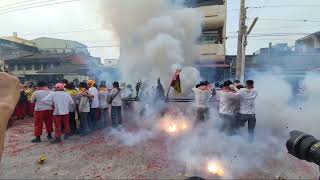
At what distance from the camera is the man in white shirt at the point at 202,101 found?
9852 mm

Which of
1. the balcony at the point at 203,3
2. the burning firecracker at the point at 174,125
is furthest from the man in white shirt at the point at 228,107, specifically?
the balcony at the point at 203,3

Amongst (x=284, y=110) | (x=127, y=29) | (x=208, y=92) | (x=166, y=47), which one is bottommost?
(x=284, y=110)

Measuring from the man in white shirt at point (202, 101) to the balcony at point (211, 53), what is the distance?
19.2 meters

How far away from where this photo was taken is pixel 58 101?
856 cm

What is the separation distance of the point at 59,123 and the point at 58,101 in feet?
2.09

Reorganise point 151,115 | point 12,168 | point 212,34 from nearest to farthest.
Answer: point 12,168 → point 151,115 → point 212,34

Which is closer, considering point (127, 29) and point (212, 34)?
point (127, 29)

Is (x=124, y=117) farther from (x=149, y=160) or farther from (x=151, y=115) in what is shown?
(x=149, y=160)

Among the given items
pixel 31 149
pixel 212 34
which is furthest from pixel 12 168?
pixel 212 34

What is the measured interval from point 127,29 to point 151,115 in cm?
1473

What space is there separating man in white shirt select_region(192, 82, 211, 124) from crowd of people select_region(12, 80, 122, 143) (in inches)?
117

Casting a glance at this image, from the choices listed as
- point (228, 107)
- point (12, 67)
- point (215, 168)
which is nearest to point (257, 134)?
point (228, 107)

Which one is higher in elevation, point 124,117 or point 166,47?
point 166,47

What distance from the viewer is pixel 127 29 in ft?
83.1
